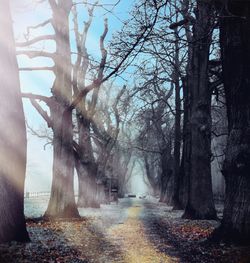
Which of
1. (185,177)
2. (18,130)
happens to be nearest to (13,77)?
(18,130)

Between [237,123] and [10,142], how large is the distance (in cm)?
502

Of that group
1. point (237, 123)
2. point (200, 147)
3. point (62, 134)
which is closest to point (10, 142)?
point (237, 123)

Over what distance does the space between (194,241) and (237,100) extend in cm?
354

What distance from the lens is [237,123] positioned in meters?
9.17

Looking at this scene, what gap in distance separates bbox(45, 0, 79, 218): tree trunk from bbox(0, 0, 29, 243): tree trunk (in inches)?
306

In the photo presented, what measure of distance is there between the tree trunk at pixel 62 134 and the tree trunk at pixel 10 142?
7767 millimetres

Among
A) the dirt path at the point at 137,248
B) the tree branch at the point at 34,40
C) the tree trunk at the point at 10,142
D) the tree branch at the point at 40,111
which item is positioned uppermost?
the tree branch at the point at 34,40

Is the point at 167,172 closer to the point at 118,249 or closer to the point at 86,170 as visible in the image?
the point at 86,170

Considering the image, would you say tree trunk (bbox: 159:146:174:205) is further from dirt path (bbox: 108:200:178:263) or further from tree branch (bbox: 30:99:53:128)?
dirt path (bbox: 108:200:178:263)

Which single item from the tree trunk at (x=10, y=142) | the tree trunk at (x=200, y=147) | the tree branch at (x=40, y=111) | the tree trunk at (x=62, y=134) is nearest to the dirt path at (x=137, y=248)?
the tree trunk at (x=10, y=142)

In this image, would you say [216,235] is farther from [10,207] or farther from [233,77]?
[10,207]

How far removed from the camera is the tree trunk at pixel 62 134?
17.4 meters

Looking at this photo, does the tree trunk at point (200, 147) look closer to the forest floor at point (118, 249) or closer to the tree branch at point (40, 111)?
the forest floor at point (118, 249)

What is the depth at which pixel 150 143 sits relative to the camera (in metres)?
48.1
